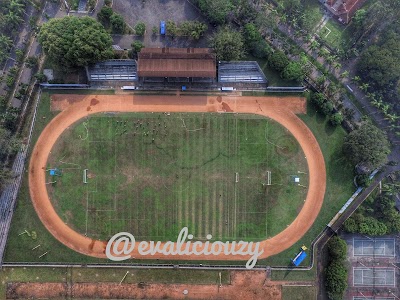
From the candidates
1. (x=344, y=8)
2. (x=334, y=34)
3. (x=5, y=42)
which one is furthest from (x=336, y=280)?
(x=5, y=42)

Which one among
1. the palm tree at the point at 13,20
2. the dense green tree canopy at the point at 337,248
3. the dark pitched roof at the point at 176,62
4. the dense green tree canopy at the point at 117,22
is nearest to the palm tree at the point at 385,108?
the dense green tree canopy at the point at 337,248

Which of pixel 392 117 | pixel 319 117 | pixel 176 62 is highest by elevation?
pixel 176 62

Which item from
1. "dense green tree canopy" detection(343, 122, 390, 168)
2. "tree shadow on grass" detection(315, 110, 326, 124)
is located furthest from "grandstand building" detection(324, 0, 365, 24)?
"dense green tree canopy" detection(343, 122, 390, 168)

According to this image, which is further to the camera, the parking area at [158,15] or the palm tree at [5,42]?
the parking area at [158,15]

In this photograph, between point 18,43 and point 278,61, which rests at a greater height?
point 18,43

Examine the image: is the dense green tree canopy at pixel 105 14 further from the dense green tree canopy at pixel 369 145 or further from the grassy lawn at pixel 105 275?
the dense green tree canopy at pixel 369 145

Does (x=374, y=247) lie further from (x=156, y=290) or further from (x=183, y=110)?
(x=183, y=110)
